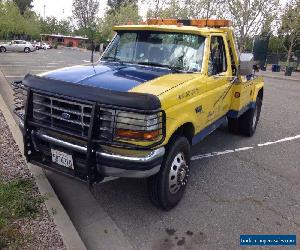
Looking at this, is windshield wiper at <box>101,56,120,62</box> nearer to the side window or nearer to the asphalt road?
the side window

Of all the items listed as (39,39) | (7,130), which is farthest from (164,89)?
(39,39)

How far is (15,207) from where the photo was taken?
3838 millimetres

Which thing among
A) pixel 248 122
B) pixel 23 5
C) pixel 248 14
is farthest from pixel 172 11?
pixel 23 5

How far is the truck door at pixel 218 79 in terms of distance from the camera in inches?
194

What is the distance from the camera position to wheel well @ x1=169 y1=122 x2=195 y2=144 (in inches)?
164

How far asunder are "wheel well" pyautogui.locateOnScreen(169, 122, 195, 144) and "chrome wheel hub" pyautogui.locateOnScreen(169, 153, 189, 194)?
278 mm

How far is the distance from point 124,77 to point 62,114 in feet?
2.78

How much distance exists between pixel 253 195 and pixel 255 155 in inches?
67.0

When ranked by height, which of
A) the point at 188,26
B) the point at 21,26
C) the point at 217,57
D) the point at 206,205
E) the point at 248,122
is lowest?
the point at 206,205

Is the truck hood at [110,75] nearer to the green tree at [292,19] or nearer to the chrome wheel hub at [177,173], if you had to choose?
the chrome wheel hub at [177,173]

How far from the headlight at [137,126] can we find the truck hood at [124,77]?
31cm

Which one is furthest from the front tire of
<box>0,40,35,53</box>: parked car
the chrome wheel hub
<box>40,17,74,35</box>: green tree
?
<box>40,17,74,35</box>: green tree

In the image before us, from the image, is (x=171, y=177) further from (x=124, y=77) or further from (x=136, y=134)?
(x=124, y=77)

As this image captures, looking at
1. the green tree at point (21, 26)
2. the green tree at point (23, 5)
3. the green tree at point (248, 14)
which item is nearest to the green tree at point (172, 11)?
the green tree at point (248, 14)
